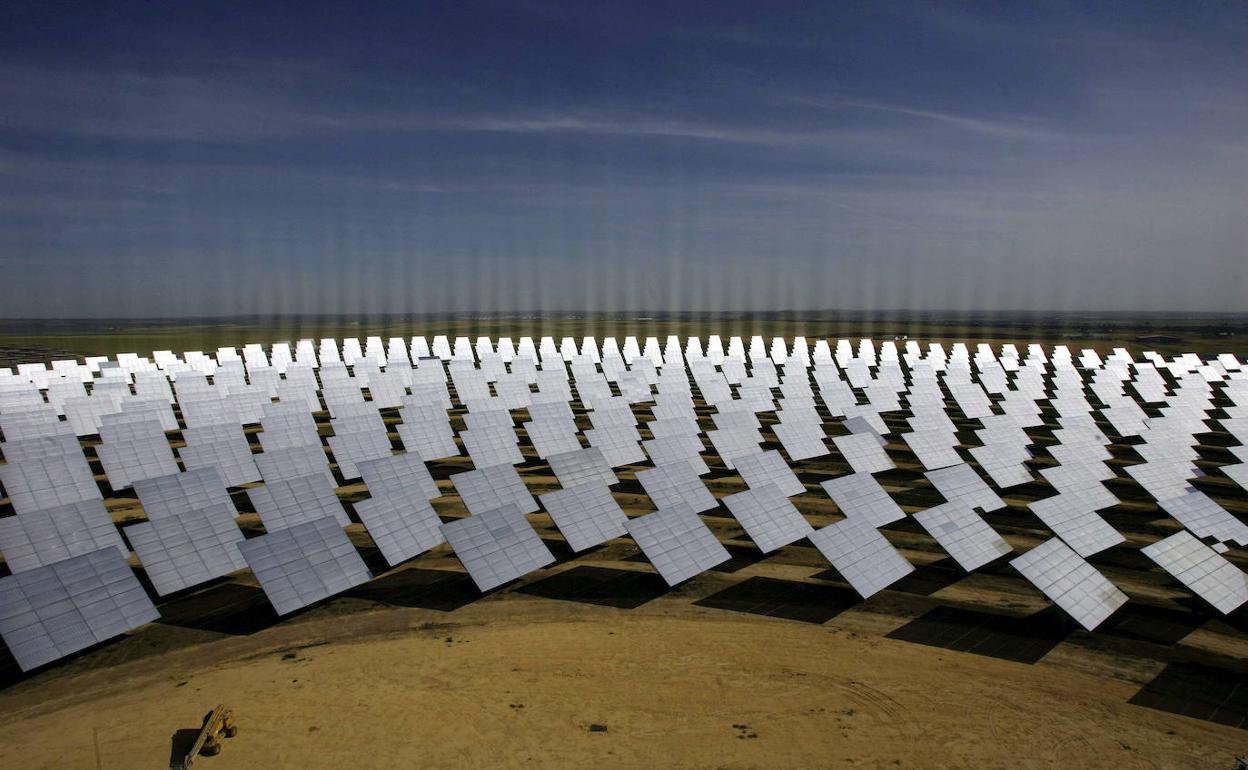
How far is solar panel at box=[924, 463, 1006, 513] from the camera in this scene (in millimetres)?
15398

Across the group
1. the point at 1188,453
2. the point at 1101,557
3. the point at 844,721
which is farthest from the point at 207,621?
the point at 1188,453

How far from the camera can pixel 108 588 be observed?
414 inches

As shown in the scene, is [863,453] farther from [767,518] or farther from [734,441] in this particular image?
[767,518]

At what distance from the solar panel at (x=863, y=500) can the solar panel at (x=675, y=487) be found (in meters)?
2.51

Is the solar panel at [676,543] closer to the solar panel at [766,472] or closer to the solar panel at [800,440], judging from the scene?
the solar panel at [766,472]

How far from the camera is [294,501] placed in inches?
574

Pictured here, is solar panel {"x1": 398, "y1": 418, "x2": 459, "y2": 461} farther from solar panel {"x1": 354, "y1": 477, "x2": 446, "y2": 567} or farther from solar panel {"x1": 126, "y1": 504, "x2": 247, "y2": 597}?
solar panel {"x1": 126, "y1": 504, "x2": 247, "y2": 597}

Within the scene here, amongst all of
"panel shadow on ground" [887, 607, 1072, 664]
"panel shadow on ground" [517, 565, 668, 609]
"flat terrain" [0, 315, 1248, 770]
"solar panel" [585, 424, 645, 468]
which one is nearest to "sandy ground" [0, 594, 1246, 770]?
"flat terrain" [0, 315, 1248, 770]

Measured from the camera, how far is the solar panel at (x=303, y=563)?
460 inches

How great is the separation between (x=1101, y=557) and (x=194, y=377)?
1125 inches

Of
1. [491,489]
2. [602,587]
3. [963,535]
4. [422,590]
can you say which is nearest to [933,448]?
[963,535]

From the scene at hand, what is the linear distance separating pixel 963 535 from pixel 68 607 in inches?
549

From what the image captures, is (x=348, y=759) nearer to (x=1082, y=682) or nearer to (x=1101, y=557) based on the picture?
(x=1082, y=682)

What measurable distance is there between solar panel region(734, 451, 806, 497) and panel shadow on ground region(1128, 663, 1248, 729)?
7.51m
